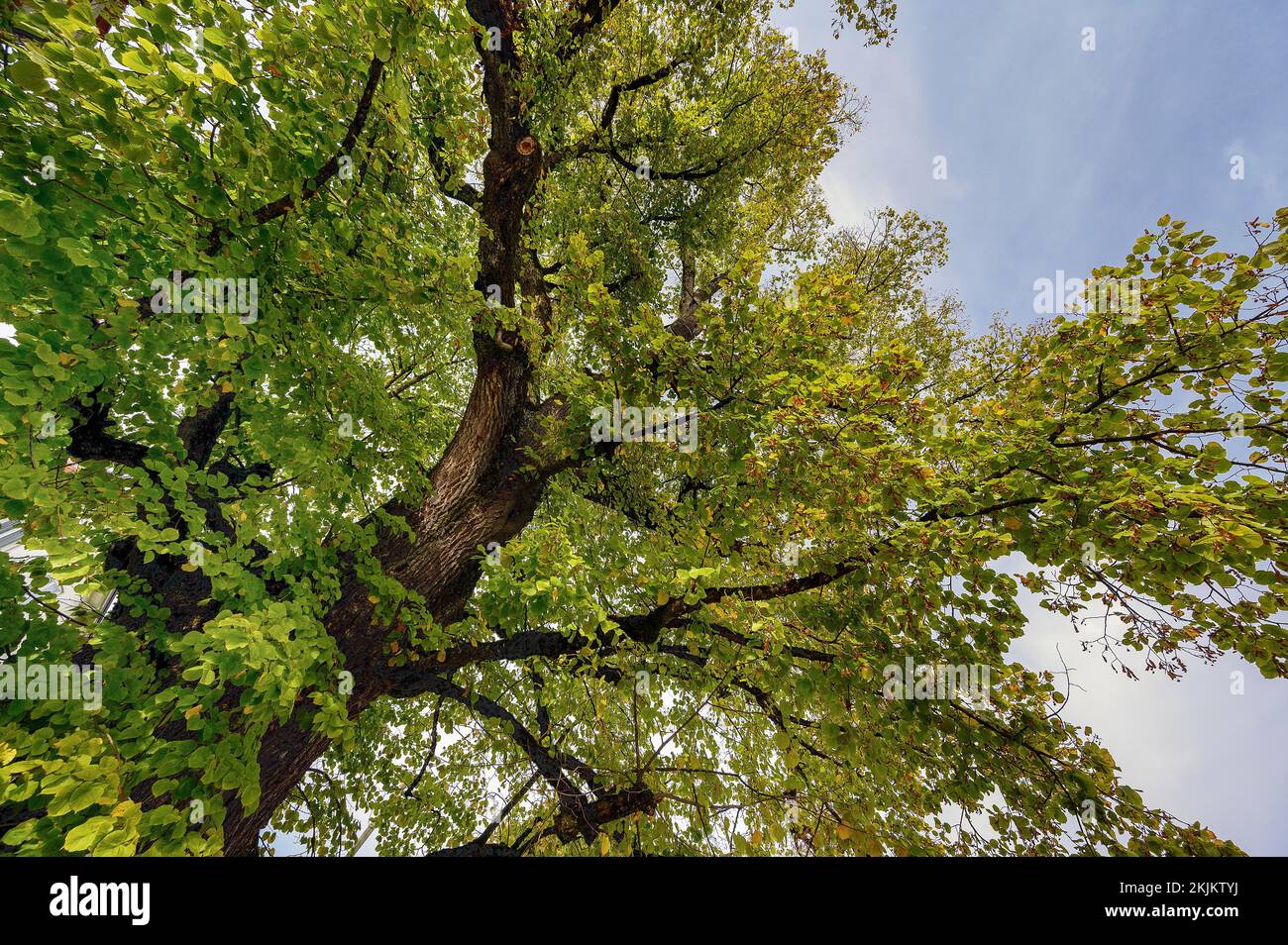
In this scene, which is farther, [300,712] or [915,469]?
[300,712]

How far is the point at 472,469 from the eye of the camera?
5.85 meters

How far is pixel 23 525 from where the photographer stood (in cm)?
330

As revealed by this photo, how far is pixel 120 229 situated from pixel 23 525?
2526mm

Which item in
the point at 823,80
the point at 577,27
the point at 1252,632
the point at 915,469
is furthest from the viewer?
the point at 823,80

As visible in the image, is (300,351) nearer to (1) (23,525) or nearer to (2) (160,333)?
(2) (160,333)

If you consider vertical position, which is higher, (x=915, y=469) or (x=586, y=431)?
(x=586, y=431)

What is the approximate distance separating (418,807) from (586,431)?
24.1ft

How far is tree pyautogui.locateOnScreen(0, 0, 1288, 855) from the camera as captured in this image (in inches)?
102

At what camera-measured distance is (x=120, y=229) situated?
9.63 ft

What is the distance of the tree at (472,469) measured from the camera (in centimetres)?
259

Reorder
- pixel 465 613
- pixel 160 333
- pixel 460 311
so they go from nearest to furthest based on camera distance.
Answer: pixel 160 333
pixel 460 311
pixel 465 613

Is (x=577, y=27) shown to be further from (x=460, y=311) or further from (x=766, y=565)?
(x=766, y=565)
